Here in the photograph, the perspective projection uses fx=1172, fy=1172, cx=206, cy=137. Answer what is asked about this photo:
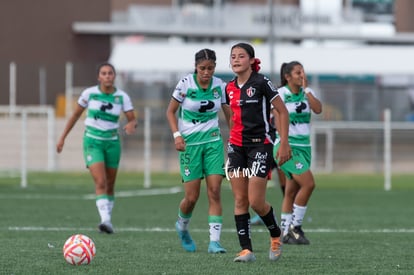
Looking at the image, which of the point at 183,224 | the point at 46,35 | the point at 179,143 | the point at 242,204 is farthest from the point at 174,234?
the point at 46,35

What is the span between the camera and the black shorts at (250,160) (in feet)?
38.3

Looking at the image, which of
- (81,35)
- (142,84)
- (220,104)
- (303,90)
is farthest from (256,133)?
(81,35)

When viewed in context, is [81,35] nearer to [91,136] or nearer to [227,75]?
[227,75]

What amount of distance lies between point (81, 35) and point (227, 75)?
11.5 m

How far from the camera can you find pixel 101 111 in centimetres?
1589

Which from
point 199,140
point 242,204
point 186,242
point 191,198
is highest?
point 199,140

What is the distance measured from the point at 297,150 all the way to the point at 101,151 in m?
2.88

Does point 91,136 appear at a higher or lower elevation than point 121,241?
higher

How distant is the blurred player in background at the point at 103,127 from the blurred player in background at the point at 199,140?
2839 mm

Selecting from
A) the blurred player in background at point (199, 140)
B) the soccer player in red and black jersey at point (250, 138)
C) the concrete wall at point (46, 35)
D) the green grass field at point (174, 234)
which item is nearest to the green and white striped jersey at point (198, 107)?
the blurred player in background at point (199, 140)

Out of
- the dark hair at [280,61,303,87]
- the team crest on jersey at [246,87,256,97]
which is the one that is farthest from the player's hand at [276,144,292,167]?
the dark hair at [280,61,303,87]

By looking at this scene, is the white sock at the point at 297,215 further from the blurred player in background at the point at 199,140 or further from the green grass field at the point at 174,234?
the blurred player in background at the point at 199,140

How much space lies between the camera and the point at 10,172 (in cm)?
3622

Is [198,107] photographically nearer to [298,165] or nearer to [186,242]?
[186,242]
